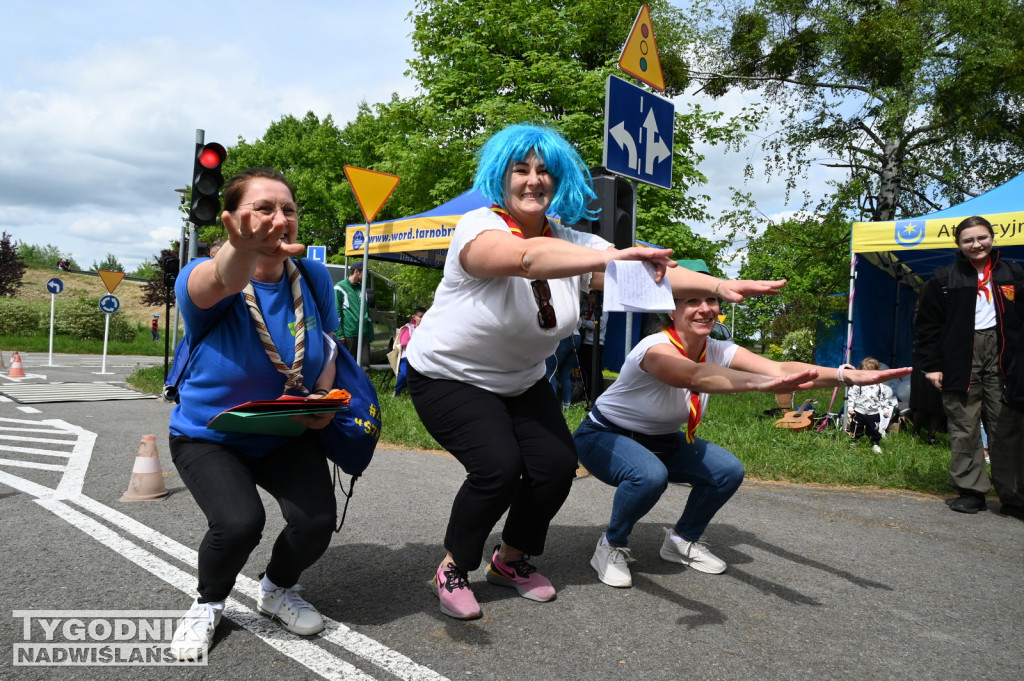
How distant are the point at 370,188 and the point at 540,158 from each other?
6014 millimetres

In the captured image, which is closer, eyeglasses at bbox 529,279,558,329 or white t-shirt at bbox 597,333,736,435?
eyeglasses at bbox 529,279,558,329

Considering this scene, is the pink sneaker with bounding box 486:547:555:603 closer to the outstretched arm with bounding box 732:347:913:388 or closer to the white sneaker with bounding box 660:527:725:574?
the white sneaker with bounding box 660:527:725:574

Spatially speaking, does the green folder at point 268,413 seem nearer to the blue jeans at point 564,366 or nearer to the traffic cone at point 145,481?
the traffic cone at point 145,481

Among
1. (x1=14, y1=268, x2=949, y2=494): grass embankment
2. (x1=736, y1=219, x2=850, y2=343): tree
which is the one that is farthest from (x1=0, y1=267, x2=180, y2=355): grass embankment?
(x1=736, y1=219, x2=850, y2=343): tree

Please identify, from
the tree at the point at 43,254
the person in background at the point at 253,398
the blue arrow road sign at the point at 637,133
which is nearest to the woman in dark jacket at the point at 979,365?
the blue arrow road sign at the point at 637,133

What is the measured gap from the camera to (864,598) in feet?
10.7

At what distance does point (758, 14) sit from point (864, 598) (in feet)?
55.3

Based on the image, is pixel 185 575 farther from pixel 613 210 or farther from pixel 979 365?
pixel 979 365

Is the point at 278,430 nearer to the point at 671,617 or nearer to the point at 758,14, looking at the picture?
the point at 671,617

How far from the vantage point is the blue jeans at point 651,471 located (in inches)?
A: 130

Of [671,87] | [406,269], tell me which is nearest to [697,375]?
[671,87]

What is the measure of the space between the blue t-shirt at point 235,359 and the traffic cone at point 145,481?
8.04 ft

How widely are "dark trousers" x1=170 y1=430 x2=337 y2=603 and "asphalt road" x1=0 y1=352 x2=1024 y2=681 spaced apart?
0.28m

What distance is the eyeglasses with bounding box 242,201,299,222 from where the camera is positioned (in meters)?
2.33
